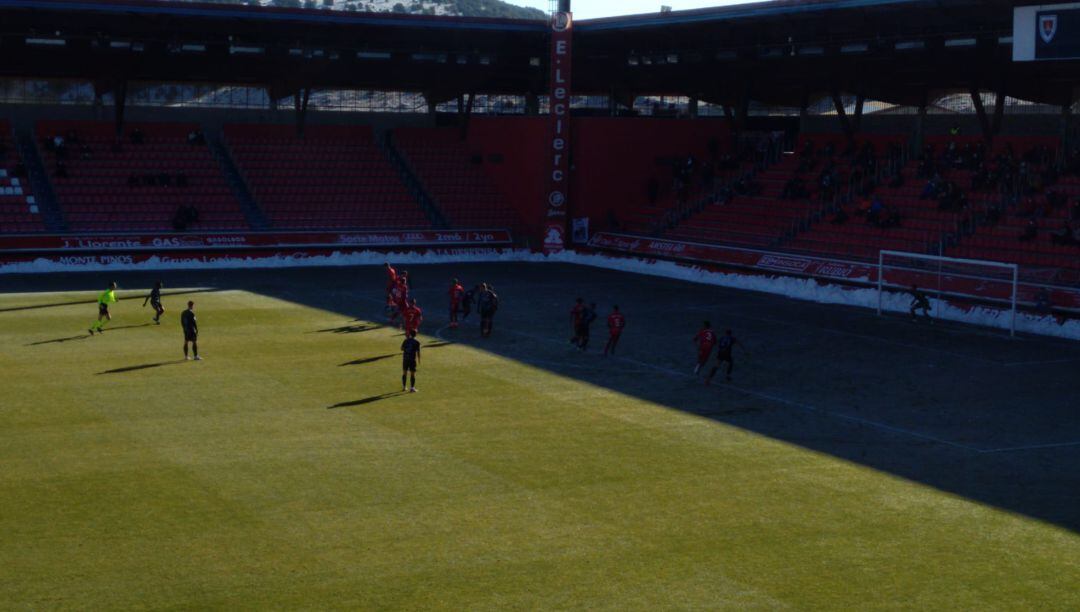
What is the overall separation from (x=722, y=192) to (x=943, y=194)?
12.7m

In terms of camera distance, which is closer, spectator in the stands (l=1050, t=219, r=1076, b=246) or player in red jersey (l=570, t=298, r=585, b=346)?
player in red jersey (l=570, t=298, r=585, b=346)

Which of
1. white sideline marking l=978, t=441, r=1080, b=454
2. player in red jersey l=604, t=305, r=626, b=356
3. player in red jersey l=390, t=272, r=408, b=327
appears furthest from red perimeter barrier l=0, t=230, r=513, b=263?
white sideline marking l=978, t=441, r=1080, b=454

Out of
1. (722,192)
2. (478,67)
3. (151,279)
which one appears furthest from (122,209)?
(722,192)

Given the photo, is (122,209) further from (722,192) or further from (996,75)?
(996,75)

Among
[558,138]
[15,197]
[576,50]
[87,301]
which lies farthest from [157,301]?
[576,50]

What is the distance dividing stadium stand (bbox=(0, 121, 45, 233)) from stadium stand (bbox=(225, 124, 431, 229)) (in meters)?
10.2

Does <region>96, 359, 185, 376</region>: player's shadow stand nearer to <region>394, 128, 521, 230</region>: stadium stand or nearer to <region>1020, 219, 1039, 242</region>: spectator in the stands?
<region>1020, 219, 1039, 242</region>: spectator in the stands

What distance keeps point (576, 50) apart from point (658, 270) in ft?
49.9

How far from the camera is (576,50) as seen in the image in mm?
63500

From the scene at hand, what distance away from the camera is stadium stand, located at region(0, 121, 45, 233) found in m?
52.7

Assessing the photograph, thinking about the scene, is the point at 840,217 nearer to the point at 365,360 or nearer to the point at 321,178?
the point at 321,178

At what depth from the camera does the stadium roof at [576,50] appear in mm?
51188

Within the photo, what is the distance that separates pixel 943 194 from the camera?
4950 cm

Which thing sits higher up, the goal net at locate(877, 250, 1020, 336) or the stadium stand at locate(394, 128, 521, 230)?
the stadium stand at locate(394, 128, 521, 230)
